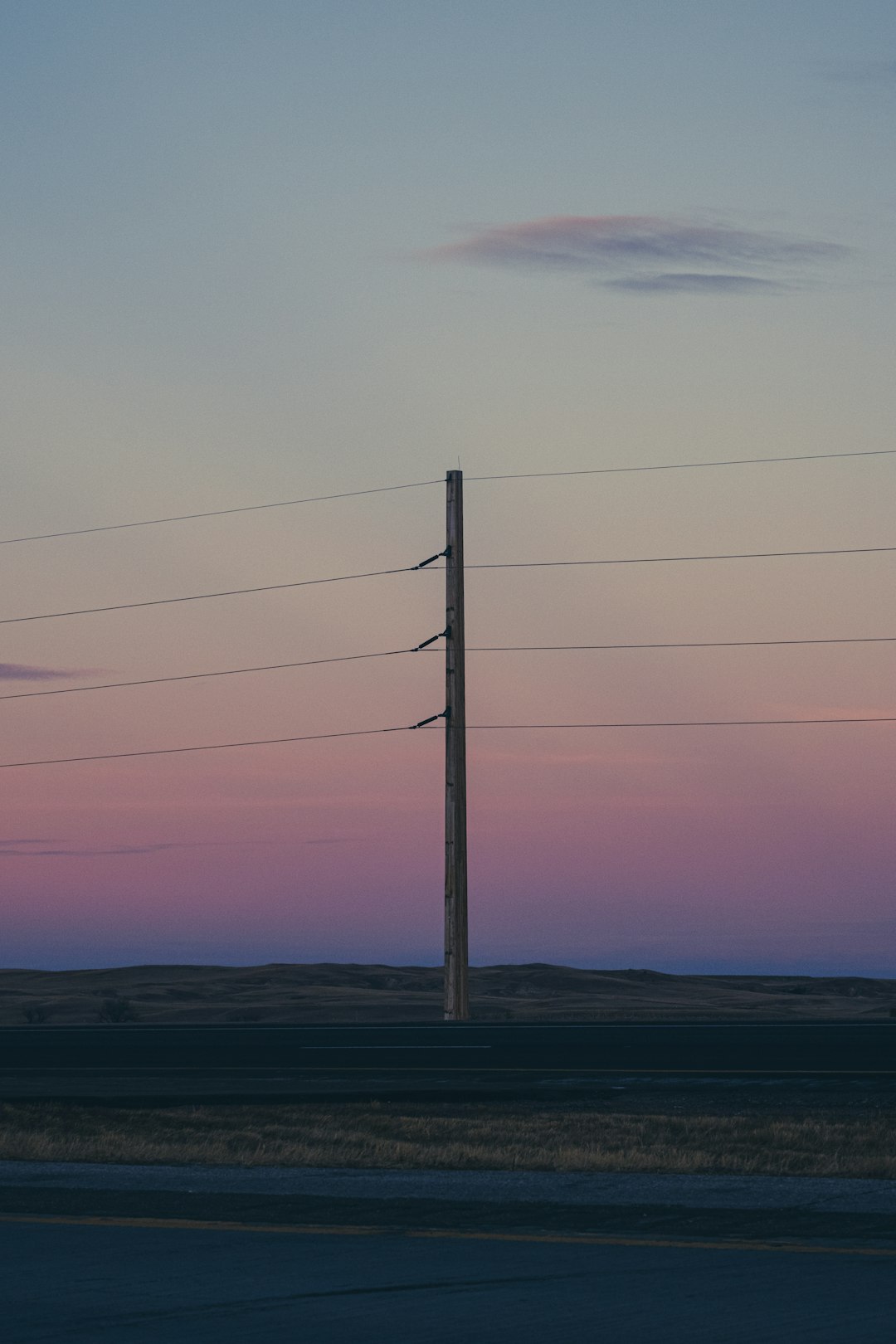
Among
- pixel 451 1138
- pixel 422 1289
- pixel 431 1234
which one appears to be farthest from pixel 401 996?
pixel 422 1289

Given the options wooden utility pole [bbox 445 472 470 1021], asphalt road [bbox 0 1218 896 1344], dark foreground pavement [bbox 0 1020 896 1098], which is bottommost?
asphalt road [bbox 0 1218 896 1344]

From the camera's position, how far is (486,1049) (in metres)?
27.5

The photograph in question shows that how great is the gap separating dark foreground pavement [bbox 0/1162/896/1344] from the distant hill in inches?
834

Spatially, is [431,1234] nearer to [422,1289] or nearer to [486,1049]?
[422,1289]

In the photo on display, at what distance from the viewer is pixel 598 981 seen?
71.3 metres

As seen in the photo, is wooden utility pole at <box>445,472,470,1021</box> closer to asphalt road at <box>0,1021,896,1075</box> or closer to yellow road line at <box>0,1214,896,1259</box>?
asphalt road at <box>0,1021,896,1075</box>

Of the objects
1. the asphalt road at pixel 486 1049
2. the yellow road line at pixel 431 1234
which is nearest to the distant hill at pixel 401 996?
the asphalt road at pixel 486 1049

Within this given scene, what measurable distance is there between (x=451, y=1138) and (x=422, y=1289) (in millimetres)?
8810

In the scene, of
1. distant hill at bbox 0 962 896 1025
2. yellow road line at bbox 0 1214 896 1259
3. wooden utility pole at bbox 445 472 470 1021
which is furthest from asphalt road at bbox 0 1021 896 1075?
yellow road line at bbox 0 1214 896 1259

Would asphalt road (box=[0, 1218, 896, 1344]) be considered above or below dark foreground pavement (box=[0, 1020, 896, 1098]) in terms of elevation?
below

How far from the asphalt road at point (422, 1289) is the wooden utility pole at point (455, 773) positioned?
927 inches

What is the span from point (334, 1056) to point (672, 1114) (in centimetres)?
866

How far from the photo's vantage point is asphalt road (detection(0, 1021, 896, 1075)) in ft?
80.4

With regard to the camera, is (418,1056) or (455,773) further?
(455,773)
